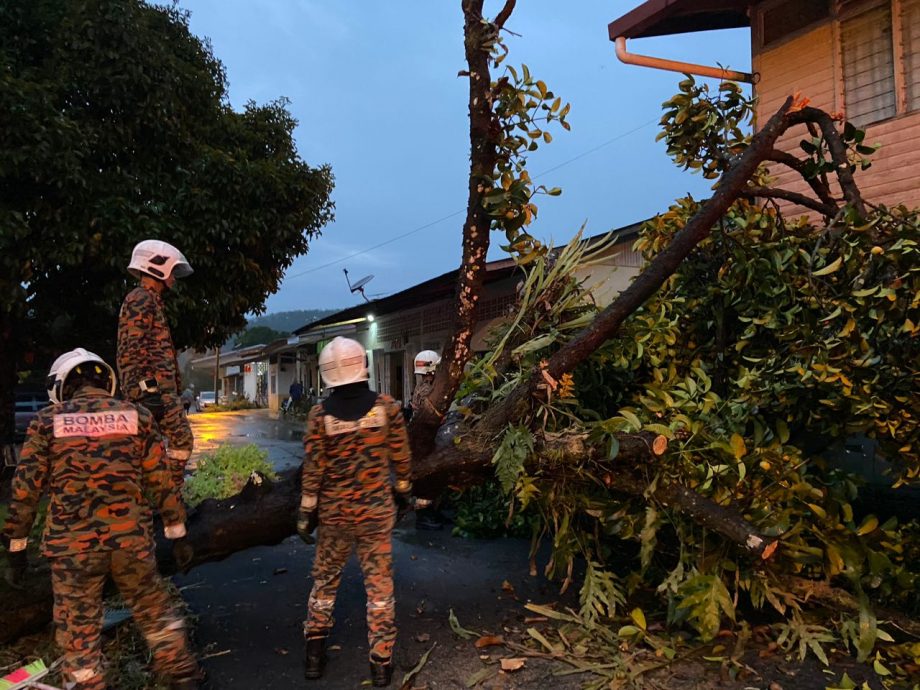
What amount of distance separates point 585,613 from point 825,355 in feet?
7.11

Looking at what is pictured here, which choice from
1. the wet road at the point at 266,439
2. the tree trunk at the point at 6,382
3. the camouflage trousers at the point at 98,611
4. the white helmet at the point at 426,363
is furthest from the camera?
the wet road at the point at 266,439

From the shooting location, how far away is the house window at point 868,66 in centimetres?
642

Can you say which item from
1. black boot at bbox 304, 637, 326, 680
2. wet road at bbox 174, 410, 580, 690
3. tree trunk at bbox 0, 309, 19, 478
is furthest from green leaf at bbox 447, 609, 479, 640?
tree trunk at bbox 0, 309, 19, 478

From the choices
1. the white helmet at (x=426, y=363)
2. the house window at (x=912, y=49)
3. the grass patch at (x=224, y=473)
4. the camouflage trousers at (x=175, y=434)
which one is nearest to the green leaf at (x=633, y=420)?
the camouflage trousers at (x=175, y=434)

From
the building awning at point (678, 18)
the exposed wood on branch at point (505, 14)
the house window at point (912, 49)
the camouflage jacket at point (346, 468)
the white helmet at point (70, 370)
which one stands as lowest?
the camouflage jacket at point (346, 468)

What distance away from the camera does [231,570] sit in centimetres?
525

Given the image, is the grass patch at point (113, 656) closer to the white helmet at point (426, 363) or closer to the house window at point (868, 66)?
the white helmet at point (426, 363)

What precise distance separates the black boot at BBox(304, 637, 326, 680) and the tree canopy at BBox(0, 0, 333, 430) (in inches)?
208

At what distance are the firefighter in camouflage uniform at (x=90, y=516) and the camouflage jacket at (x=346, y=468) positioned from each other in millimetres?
818

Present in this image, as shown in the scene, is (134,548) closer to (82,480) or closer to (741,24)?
(82,480)

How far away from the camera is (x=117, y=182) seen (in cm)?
739

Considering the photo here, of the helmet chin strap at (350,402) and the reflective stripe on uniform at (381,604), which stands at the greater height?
the helmet chin strap at (350,402)

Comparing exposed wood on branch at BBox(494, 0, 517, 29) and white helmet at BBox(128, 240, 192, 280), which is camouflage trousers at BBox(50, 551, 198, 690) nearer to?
white helmet at BBox(128, 240, 192, 280)

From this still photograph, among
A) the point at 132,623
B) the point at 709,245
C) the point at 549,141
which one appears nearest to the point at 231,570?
the point at 132,623
